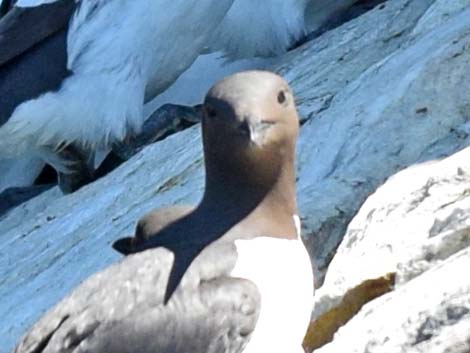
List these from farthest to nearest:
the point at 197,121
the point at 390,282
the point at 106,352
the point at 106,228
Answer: the point at 197,121
the point at 106,228
the point at 390,282
the point at 106,352

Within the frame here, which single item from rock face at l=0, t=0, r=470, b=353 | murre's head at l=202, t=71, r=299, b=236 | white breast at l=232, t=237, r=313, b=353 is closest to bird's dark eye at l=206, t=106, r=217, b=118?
murre's head at l=202, t=71, r=299, b=236

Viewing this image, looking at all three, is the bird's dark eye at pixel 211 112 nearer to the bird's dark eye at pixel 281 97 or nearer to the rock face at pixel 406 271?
the bird's dark eye at pixel 281 97

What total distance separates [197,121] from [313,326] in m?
3.21

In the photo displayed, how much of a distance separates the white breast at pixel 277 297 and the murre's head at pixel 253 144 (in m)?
0.21

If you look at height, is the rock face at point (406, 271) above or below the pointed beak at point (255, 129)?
below

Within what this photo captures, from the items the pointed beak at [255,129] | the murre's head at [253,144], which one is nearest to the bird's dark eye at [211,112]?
the murre's head at [253,144]

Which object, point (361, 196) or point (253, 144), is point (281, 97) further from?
point (361, 196)

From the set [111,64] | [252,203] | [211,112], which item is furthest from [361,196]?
[111,64]

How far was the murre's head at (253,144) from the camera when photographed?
19.2 ft

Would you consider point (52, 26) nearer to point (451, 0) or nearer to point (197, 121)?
point (197, 121)

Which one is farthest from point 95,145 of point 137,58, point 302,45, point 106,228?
point 106,228

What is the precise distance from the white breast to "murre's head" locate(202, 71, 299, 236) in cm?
21

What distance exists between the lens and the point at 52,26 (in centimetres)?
970

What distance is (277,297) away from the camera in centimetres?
572
